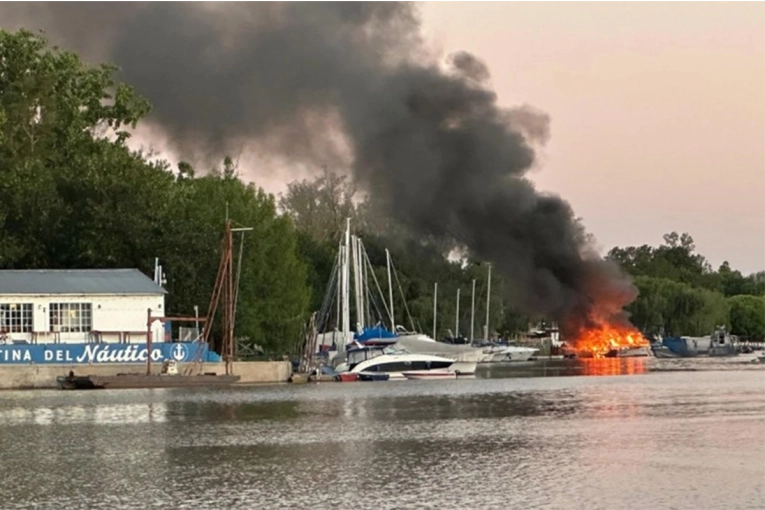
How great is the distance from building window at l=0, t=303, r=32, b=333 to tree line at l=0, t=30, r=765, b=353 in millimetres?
11580

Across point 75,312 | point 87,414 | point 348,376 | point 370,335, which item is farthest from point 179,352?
point 370,335

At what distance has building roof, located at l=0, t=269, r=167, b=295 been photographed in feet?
267

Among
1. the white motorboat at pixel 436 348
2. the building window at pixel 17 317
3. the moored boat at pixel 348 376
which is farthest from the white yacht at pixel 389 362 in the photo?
the building window at pixel 17 317

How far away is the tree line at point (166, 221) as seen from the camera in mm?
94062

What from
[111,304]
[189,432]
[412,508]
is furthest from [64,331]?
[412,508]

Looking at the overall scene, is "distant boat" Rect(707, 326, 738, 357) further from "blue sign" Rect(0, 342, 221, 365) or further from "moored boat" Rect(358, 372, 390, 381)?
"blue sign" Rect(0, 342, 221, 365)

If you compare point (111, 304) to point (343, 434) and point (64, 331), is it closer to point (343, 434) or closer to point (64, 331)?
point (64, 331)

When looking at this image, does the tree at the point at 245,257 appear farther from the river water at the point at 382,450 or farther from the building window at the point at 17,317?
the river water at the point at 382,450

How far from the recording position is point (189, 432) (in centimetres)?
5316

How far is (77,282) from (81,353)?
5114 millimetres

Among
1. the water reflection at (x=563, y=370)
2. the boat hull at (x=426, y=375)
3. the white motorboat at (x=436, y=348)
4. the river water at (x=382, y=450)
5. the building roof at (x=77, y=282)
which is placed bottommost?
the river water at (x=382, y=450)

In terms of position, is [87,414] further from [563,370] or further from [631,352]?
[631,352]

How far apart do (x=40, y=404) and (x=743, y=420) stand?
31.6 meters

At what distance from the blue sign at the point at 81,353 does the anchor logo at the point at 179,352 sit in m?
0.14
